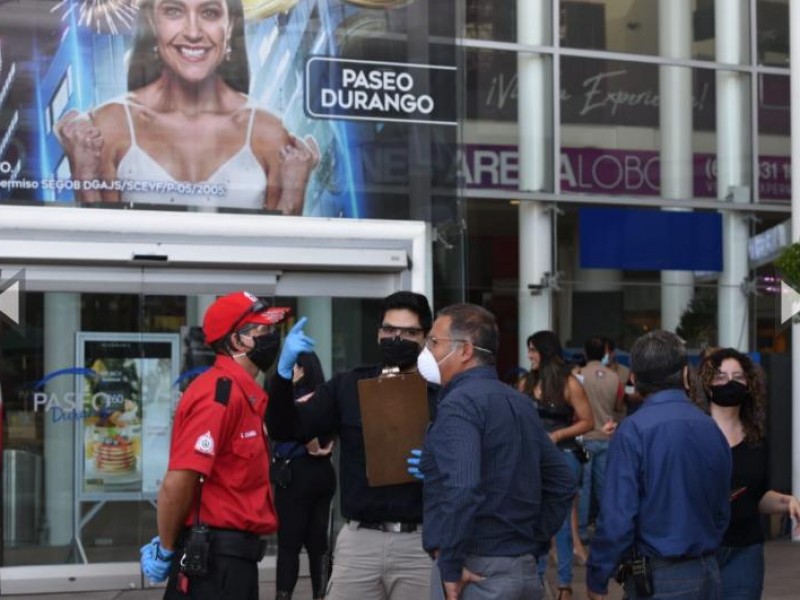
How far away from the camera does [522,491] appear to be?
4.43 m

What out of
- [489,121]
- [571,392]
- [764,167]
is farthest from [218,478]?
[764,167]

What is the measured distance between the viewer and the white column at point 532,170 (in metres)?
13.6

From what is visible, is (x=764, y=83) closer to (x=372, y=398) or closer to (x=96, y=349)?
(x=96, y=349)

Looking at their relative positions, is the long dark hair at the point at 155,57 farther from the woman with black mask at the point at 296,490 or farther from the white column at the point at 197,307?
the woman with black mask at the point at 296,490

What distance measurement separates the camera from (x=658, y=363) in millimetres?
4848

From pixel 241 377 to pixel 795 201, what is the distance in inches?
316

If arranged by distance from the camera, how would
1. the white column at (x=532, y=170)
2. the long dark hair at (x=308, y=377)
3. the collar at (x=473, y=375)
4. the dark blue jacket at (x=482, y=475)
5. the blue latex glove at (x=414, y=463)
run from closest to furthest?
the dark blue jacket at (x=482, y=475)
the collar at (x=473, y=375)
the blue latex glove at (x=414, y=463)
the long dark hair at (x=308, y=377)
the white column at (x=532, y=170)

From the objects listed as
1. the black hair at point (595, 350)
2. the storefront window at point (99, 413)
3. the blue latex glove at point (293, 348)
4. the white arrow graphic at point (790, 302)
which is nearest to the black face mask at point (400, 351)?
the blue latex glove at point (293, 348)

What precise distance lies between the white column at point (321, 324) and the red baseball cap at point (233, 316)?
4369mm

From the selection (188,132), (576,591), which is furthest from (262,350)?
(576,591)

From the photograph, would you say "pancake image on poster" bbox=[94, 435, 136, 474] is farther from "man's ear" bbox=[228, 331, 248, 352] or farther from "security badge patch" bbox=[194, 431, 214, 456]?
"security badge patch" bbox=[194, 431, 214, 456]

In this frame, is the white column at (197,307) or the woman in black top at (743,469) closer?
the woman in black top at (743,469)

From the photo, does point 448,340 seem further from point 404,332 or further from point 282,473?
point 282,473

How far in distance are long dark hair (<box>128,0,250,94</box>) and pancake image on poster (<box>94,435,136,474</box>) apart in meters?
2.54
